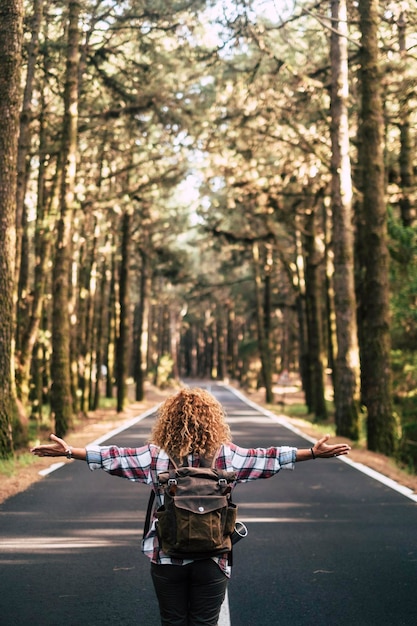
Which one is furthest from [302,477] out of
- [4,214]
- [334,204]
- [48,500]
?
[334,204]

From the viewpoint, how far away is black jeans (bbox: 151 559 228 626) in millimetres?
3982

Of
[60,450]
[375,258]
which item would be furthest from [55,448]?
[375,258]

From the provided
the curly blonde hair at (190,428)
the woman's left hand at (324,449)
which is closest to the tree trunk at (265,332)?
the woman's left hand at (324,449)

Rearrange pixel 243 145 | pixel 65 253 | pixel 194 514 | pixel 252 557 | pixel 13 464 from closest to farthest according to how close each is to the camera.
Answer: pixel 194 514
pixel 252 557
pixel 13 464
pixel 65 253
pixel 243 145

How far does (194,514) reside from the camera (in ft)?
12.7

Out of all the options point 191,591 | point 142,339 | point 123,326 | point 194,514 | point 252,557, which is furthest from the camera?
point 142,339

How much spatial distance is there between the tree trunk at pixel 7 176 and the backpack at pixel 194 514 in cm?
1020

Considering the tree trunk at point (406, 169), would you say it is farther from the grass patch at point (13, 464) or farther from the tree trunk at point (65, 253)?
the grass patch at point (13, 464)

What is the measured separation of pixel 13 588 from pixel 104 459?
281cm

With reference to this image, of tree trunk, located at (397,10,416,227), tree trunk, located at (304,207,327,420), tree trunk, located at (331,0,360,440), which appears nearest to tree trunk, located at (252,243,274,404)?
tree trunk, located at (304,207,327,420)

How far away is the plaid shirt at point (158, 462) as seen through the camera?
13.8 ft

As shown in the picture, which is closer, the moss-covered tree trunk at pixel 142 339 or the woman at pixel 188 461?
the woman at pixel 188 461

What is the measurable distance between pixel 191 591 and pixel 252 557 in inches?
153

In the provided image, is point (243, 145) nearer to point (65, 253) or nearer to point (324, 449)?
point (65, 253)
